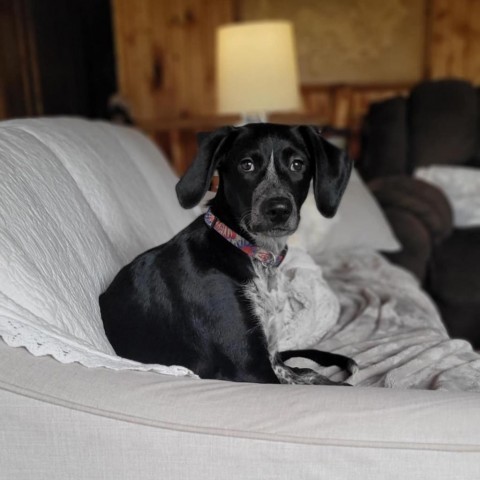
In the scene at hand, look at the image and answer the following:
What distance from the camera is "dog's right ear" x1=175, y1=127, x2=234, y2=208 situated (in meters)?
1.40

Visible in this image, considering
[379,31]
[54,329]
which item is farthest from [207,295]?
[379,31]

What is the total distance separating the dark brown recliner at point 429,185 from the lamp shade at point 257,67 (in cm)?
71

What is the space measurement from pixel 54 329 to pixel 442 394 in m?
0.65

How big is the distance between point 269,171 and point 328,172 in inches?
5.4

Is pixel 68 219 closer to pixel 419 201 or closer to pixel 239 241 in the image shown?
pixel 239 241

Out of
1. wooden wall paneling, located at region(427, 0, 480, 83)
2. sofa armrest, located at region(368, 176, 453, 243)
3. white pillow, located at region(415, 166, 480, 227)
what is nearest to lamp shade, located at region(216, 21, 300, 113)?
sofa armrest, located at region(368, 176, 453, 243)

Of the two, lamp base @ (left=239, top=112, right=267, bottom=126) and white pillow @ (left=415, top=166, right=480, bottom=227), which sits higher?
lamp base @ (left=239, top=112, right=267, bottom=126)

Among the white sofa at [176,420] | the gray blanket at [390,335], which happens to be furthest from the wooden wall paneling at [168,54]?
the white sofa at [176,420]

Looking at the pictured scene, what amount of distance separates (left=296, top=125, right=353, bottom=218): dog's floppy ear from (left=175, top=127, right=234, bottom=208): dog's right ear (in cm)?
24

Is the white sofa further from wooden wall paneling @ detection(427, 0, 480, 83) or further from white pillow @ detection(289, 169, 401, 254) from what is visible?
wooden wall paneling @ detection(427, 0, 480, 83)

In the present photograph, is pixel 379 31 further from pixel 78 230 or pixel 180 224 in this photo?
pixel 78 230

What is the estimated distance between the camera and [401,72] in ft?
16.6

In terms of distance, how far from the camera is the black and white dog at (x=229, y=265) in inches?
52.9

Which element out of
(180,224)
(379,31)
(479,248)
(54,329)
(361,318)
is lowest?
(479,248)
